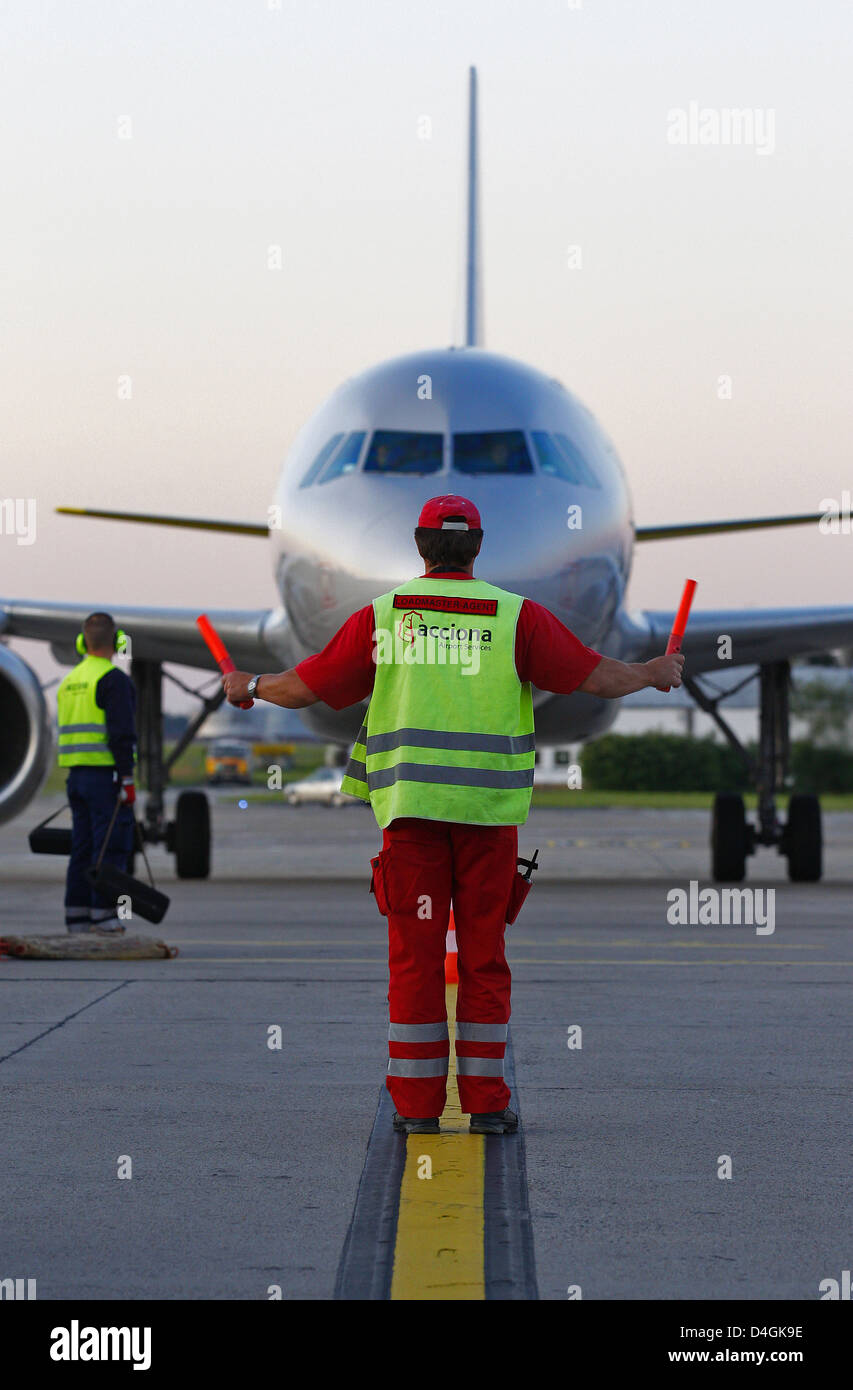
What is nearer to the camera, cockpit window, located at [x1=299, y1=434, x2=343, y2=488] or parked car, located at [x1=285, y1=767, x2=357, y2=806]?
cockpit window, located at [x1=299, y1=434, x2=343, y2=488]

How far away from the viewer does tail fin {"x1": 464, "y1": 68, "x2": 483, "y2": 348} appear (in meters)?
19.8

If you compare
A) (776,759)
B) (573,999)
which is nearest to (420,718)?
(573,999)

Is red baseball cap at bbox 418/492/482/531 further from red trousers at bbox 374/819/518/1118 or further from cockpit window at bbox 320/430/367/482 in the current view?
cockpit window at bbox 320/430/367/482

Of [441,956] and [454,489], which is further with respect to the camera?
[454,489]

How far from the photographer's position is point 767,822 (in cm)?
1675

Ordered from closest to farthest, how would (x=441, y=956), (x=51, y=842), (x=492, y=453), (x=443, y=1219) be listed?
(x=443, y=1219), (x=441, y=956), (x=51, y=842), (x=492, y=453)

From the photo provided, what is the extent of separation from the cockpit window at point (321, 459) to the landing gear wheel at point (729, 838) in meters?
5.80

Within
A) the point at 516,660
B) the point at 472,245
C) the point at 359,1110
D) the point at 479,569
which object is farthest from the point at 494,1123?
the point at 472,245

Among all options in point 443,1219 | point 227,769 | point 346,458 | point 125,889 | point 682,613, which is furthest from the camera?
point 227,769

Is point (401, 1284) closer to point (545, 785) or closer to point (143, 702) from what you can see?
point (143, 702)

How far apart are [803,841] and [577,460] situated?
18.5ft

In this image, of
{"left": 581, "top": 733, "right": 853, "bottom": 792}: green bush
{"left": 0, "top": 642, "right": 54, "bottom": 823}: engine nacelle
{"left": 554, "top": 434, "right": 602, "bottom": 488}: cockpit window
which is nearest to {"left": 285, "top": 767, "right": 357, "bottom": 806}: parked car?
{"left": 581, "top": 733, "right": 853, "bottom": 792}: green bush

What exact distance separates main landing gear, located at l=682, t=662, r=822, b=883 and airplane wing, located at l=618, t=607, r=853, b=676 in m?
0.38

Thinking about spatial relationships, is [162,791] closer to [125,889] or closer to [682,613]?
[125,889]
